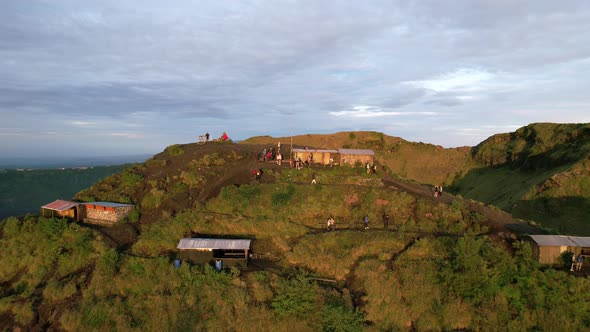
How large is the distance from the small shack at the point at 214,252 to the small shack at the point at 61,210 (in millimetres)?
8193

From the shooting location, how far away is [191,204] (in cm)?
2128

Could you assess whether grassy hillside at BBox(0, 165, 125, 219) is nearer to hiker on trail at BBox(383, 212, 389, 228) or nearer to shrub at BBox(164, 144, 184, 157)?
shrub at BBox(164, 144, 184, 157)

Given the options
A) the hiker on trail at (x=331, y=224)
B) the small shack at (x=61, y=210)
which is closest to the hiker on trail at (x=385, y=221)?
the hiker on trail at (x=331, y=224)

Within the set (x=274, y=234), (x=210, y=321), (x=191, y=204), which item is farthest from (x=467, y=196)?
(x=210, y=321)

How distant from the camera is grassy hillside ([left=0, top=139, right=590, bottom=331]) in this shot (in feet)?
43.5

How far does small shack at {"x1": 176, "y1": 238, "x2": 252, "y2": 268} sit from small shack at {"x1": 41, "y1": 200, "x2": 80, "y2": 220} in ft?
26.9

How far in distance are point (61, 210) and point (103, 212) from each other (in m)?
2.15

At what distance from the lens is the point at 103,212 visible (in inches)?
773

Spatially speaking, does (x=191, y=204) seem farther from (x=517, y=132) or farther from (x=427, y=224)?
(x=517, y=132)

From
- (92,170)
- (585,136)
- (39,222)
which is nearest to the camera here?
(39,222)

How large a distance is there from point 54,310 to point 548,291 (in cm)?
2104

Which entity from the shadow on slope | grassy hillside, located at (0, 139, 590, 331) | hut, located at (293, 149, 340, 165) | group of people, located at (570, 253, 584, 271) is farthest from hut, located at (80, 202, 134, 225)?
the shadow on slope

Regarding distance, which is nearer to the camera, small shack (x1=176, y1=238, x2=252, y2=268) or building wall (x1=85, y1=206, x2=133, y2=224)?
small shack (x1=176, y1=238, x2=252, y2=268)

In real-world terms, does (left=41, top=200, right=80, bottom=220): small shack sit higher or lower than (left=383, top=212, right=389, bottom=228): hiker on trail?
higher
